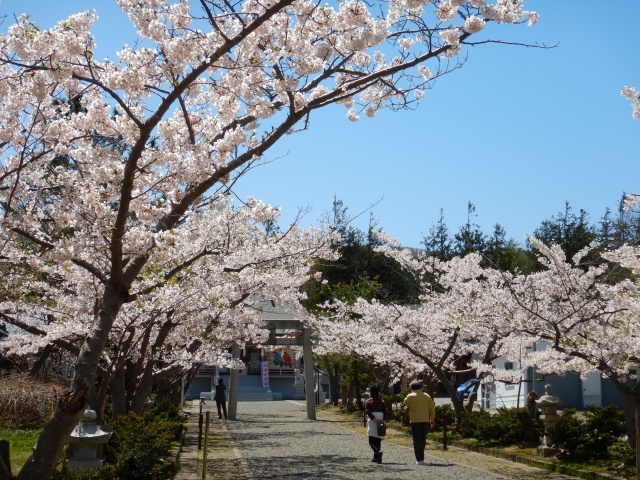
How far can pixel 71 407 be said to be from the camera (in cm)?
637

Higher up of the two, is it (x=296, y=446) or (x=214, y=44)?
(x=214, y=44)

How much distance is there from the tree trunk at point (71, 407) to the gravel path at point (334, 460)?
6.43m

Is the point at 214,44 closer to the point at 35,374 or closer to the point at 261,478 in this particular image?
the point at 261,478

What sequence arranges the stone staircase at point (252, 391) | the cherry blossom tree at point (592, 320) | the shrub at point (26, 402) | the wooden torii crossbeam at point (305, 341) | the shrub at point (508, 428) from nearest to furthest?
the cherry blossom tree at point (592, 320), the shrub at point (508, 428), the shrub at point (26, 402), the wooden torii crossbeam at point (305, 341), the stone staircase at point (252, 391)

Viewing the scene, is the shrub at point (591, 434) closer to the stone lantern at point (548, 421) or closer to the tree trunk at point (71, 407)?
the stone lantern at point (548, 421)

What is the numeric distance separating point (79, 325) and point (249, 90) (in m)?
7.03

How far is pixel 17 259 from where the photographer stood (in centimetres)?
870

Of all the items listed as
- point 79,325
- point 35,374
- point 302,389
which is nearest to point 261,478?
point 79,325

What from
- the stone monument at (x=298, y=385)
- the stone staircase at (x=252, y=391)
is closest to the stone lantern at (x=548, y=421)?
the stone staircase at (x=252, y=391)

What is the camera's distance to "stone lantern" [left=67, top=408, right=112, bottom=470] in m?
8.90

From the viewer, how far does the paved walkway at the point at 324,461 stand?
12531 mm

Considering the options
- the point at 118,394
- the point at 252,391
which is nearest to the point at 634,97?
the point at 118,394

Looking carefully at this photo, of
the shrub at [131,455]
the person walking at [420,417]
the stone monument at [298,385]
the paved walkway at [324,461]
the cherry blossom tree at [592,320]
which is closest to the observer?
the shrub at [131,455]

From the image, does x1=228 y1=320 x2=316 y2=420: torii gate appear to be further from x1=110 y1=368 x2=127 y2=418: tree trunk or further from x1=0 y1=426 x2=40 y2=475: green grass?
x1=110 y1=368 x2=127 y2=418: tree trunk
